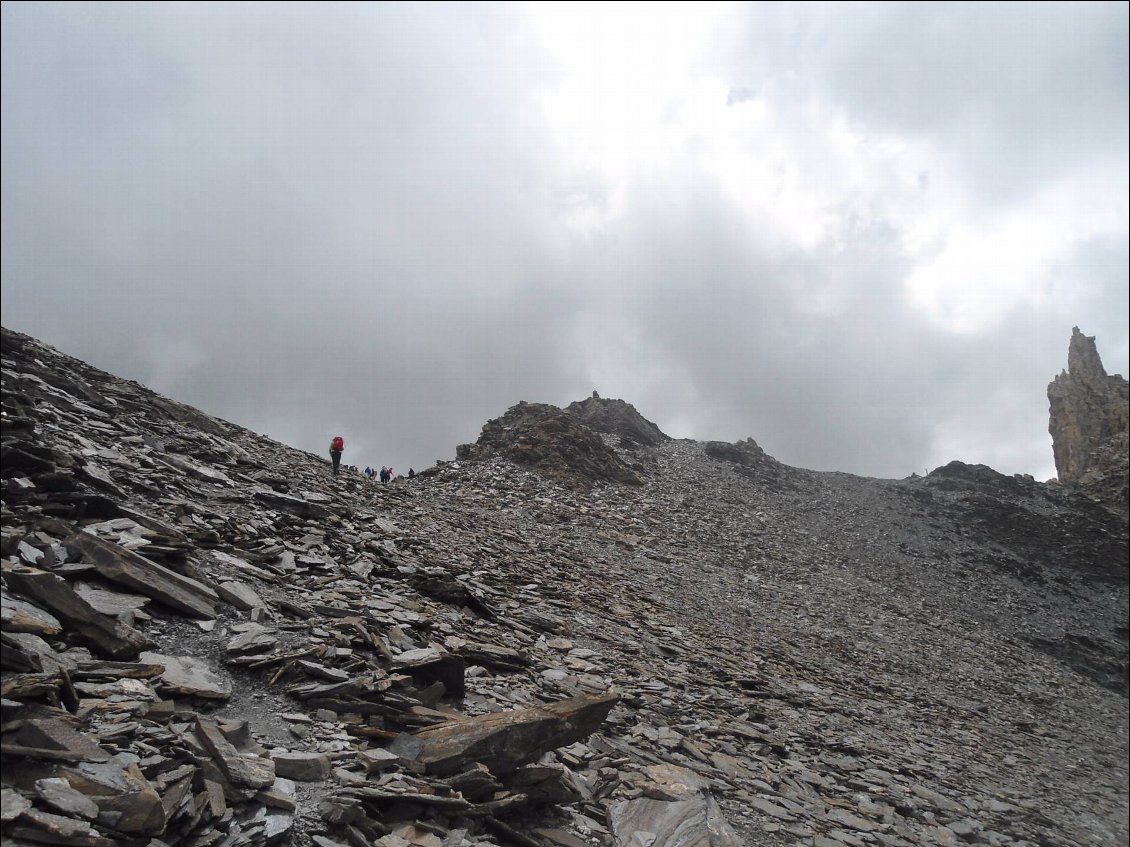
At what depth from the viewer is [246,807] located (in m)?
5.27

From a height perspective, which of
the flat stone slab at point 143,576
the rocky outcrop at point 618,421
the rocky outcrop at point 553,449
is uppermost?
the rocky outcrop at point 618,421

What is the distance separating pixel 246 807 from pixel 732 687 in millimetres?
13626

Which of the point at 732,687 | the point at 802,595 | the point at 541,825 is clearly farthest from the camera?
the point at 802,595

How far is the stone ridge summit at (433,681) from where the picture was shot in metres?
5.42

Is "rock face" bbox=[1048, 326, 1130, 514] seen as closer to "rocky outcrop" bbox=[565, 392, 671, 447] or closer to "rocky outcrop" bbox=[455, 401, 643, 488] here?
"rocky outcrop" bbox=[565, 392, 671, 447]

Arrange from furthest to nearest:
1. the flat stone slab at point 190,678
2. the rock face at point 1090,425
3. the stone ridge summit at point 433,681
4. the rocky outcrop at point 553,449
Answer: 1. the rock face at point 1090,425
2. the rocky outcrop at point 553,449
3. the flat stone slab at point 190,678
4. the stone ridge summit at point 433,681

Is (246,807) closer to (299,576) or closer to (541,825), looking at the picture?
(541,825)

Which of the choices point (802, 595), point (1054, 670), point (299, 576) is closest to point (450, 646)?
point (299, 576)

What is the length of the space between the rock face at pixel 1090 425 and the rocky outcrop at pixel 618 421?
163 ft

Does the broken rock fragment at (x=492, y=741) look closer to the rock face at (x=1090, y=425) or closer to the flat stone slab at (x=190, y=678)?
the flat stone slab at (x=190, y=678)

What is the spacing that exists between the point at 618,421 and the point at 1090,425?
67.2m

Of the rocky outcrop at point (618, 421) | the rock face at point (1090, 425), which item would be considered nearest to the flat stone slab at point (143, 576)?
the rocky outcrop at point (618, 421)

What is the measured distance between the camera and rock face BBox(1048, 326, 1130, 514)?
6475 centimetres

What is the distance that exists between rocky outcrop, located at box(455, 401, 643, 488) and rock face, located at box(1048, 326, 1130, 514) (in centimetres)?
5704
